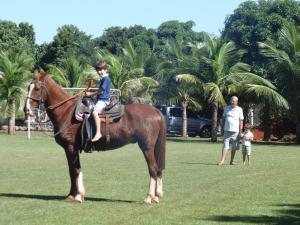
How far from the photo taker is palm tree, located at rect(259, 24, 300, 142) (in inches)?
1502

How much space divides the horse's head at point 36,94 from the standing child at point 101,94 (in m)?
1.08

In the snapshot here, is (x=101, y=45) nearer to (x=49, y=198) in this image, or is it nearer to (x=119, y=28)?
(x=119, y=28)

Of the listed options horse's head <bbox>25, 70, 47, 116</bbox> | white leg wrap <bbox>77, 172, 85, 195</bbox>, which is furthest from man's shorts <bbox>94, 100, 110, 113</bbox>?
white leg wrap <bbox>77, 172, 85, 195</bbox>

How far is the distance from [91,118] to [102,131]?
1.09 ft

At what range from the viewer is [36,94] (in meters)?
12.8

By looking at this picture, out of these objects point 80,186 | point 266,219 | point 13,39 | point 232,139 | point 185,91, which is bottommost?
point 266,219

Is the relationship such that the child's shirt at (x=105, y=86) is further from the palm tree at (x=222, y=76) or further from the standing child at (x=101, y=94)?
the palm tree at (x=222, y=76)

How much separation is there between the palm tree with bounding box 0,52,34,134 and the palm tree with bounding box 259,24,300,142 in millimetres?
15516

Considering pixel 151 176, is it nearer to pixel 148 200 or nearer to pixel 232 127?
pixel 148 200

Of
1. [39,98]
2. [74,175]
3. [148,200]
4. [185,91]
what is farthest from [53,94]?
[185,91]

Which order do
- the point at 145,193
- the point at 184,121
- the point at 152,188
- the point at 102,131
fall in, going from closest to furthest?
the point at 152,188
the point at 102,131
the point at 145,193
the point at 184,121

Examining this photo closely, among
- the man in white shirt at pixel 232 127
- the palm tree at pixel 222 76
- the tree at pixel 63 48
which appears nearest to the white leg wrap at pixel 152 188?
the man in white shirt at pixel 232 127

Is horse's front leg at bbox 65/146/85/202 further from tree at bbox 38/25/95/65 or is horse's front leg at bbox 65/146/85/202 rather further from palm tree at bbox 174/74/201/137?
tree at bbox 38/25/95/65

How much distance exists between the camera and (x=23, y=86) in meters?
42.6
